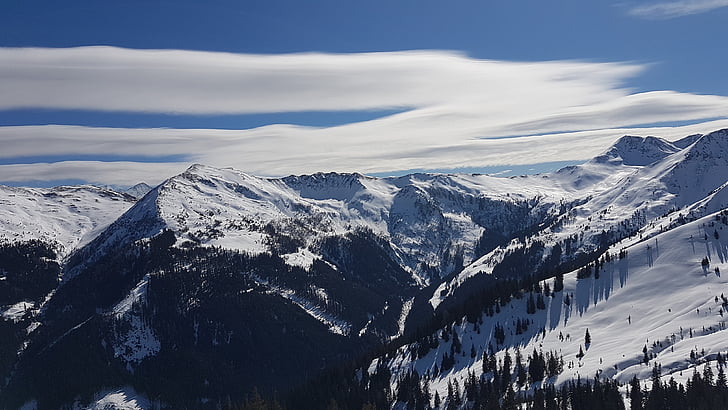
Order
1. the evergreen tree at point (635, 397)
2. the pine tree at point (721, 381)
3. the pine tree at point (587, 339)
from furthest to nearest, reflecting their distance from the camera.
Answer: the pine tree at point (587, 339)
the evergreen tree at point (635, 397)
the pine tree at point (721, 381)

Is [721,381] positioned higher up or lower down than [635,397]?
higher up

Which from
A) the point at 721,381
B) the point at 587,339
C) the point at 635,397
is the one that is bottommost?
the point at 587,339

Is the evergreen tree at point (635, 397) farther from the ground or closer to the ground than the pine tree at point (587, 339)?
farther from the ground

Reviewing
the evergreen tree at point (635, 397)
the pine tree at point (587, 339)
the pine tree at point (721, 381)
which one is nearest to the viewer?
the pine tree at point (721, 381)

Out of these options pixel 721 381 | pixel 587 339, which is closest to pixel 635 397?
pixel 721 381

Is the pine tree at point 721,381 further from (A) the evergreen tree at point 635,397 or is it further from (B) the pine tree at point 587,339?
(B) the pine tree at point 587,339

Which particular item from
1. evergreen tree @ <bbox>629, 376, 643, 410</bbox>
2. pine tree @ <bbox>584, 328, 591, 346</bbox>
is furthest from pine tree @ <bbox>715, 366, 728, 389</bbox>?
pine tree @ <bbox>584, 328, 591, 346</bbox>

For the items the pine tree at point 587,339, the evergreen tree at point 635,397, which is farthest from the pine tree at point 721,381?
the pine tree at point 587,339

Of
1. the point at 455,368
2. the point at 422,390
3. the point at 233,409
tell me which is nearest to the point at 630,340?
the point at 455,368

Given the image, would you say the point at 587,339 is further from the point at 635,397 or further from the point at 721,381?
the point at 721,381

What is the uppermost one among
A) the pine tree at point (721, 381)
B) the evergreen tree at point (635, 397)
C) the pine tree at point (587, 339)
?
the pine tree at point (721, 381)

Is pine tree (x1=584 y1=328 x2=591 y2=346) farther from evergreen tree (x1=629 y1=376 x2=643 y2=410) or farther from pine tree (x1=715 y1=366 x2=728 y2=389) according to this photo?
pine tree (x1=715 y1=366 x2=728 y2=389)

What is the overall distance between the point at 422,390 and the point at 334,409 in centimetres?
4915

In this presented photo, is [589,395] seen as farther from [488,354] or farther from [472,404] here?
[488,354]
